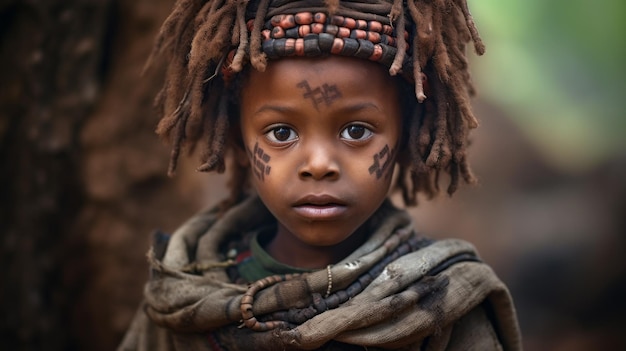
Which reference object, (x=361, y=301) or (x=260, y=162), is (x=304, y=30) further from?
(x=361, y=301)

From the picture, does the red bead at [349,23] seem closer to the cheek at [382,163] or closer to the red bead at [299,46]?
the red bead at [299,46]

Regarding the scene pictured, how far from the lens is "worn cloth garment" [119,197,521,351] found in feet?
6.54

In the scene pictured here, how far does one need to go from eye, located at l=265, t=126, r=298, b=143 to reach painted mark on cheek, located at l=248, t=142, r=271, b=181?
50 mm

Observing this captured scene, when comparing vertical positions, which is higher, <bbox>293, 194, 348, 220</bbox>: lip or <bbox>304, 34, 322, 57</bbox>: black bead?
<bbox>304, 34, 322, 57</bbox>: black bead

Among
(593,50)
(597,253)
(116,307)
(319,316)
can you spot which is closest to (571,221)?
(597,253)

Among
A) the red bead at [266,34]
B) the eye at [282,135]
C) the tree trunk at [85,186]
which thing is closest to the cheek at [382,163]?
the eye at [282,135]

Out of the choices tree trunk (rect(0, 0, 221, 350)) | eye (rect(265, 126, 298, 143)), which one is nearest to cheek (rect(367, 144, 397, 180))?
eye (rect(265, 126, 298, 143))

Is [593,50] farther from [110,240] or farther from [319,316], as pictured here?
[319,316]

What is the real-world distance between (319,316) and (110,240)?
1667 mm

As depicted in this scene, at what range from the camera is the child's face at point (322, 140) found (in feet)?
6.53

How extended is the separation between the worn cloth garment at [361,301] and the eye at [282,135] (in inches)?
14.9

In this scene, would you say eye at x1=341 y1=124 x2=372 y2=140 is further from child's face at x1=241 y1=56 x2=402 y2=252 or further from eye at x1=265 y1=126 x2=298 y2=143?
eye at x1=265 y1=126 x2=298 y2=143

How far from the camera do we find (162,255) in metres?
2.43

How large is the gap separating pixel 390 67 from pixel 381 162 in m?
0.26
